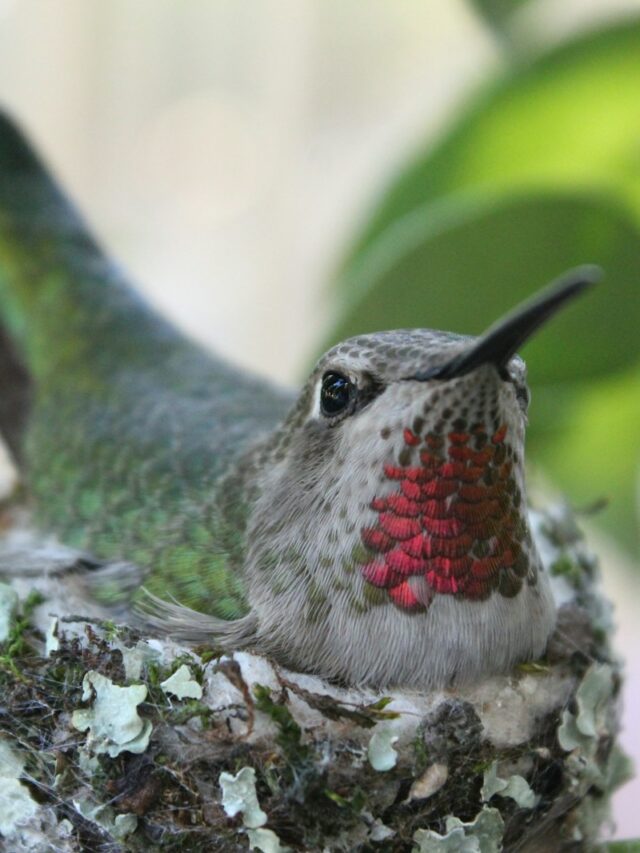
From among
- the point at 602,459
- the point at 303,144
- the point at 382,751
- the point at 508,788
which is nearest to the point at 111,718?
the point at 382,751

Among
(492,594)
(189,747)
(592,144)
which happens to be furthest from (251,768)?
(592,144)

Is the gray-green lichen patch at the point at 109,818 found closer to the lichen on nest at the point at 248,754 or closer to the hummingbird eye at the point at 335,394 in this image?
the lichen on nest at the point at 248,754

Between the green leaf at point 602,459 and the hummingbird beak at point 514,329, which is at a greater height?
the hummingbird beak at point 514,329

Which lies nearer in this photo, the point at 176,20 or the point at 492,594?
the point at 492,594

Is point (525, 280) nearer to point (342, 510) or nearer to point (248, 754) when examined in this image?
point (342, 510)

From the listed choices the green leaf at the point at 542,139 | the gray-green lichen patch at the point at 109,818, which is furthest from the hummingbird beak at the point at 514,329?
the green leaf at the point at 542,139

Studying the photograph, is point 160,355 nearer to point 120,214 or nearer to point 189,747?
point 189,747

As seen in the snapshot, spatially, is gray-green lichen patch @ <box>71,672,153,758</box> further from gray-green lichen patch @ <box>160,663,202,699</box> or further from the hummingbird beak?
the hummingbird beak
